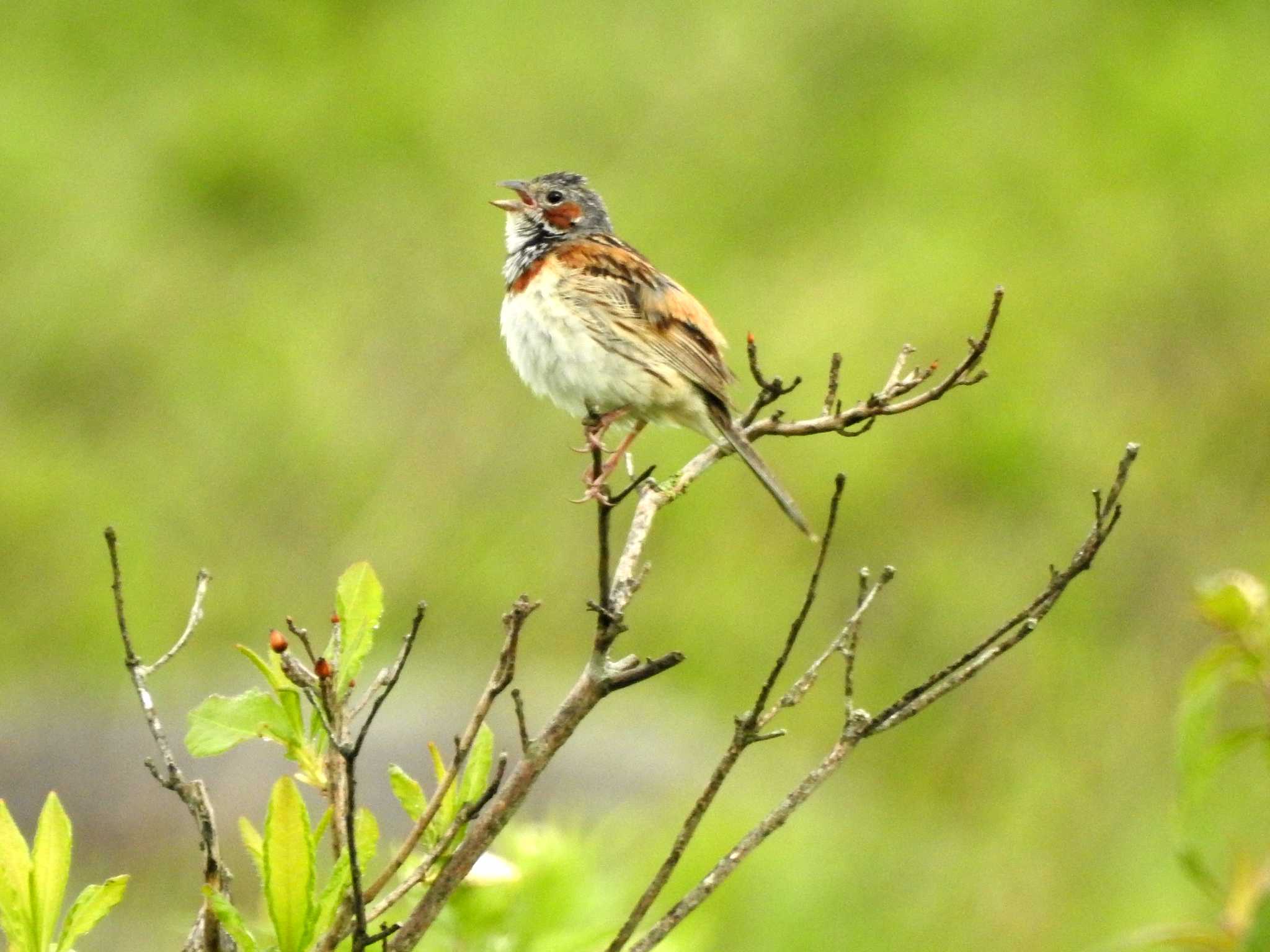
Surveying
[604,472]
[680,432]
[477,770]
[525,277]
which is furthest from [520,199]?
[680,432]

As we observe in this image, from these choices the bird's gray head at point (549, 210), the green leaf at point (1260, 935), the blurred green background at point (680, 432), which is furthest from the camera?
the blurred green background at point (680, 432)

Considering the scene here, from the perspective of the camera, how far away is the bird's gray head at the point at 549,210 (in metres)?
3.63

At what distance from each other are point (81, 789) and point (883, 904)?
2.40 metres

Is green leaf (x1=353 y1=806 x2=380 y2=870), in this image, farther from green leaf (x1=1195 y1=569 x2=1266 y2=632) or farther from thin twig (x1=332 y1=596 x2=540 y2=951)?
green leaf (x1=1195 y1=569 x2=1266 y2=632)

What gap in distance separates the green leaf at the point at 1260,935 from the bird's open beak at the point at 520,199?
2239mm

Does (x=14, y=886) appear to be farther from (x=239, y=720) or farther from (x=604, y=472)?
(x=604, y=472)

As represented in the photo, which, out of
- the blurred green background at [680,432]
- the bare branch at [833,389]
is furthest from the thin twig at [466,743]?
the blurred green background at [680,432]

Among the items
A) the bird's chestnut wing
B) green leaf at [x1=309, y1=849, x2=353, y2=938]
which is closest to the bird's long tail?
the bird's chestnut wing

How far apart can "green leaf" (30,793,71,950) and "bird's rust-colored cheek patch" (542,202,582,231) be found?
92.4 inches

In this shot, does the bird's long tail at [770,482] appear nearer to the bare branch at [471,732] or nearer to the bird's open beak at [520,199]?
the bird's open beak at [520,199]

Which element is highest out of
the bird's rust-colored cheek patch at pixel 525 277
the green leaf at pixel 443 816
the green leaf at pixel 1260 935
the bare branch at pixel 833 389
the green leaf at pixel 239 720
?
the bird's rust-colored cheek patch at pixel 525 277

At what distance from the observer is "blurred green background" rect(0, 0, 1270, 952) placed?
6207 millimetres

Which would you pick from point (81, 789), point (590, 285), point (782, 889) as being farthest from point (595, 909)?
point (81, 789)

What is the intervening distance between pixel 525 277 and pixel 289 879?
2.09 m
